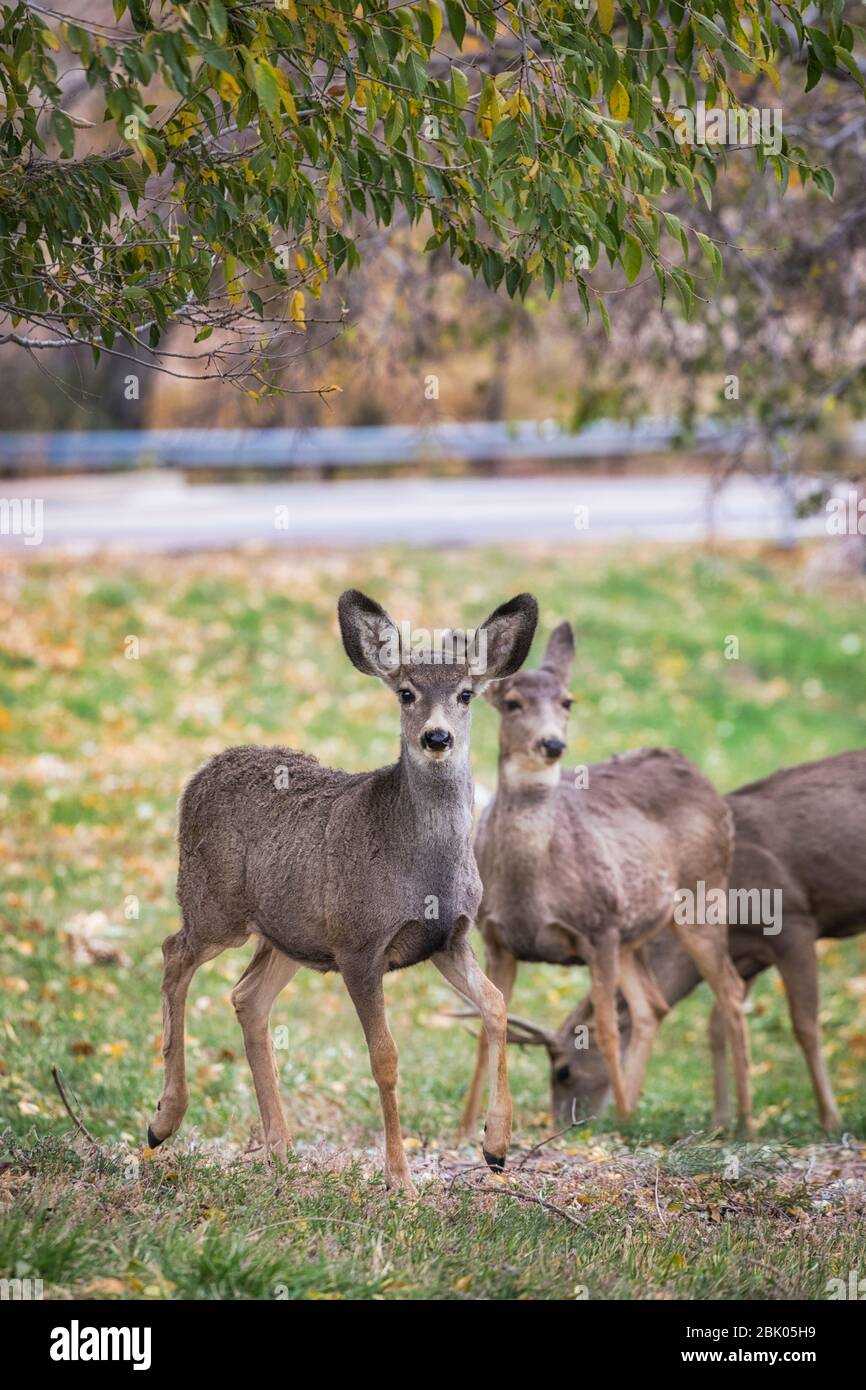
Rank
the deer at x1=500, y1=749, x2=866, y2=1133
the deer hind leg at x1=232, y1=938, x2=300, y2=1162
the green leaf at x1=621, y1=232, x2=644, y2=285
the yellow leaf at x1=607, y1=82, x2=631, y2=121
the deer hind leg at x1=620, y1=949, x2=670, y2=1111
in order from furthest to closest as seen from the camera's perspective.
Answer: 1. the deer at x1=500, y1=749, x2=866, y2=1133
2. the deer hind leg at x1=620, y1=949, x2=670, y2=1111
3. the deer hind leg at x1=232, y1=938, x2=300, y2=1162
4. the yellow leaf at x1=607, y1=82, x2=631, y2=121
5. the green leaf at x1=621, y1=232, x2=644, y2=285

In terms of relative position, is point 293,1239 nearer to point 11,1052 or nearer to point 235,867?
point 235,867

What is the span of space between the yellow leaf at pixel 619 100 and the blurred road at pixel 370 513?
51.8ft

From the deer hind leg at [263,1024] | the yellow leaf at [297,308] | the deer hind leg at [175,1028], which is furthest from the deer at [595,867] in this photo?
the yellow leaf at [297,308]

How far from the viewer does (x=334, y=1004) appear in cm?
1227

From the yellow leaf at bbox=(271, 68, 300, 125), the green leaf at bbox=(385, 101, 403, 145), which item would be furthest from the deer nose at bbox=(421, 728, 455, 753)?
→ the yellow leaf at bbox=(271, 68, 300, 125)

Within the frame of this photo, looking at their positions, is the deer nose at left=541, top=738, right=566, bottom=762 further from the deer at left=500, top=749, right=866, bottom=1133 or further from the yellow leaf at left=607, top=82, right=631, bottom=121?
the yellow leaf at left=607, top=82, right=631, bottom=121

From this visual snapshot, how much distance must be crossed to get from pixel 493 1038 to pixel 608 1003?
2806 mm

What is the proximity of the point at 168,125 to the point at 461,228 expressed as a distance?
50.7 inches

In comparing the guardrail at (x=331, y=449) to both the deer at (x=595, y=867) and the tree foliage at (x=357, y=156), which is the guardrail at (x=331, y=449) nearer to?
the deer at (x=595, y=867)

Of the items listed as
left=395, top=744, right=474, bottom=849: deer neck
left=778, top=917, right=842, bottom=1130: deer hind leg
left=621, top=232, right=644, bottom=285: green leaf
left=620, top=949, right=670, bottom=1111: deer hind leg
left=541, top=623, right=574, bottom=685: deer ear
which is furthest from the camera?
left=778, top=917, right=842, bottom=1130: deer hind leg

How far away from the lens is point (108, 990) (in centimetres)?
1138

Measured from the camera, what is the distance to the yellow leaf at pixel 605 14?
6.34 meters

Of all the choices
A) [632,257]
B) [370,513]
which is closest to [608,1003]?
[632,257]

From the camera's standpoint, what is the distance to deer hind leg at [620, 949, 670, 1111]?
1056 cm
